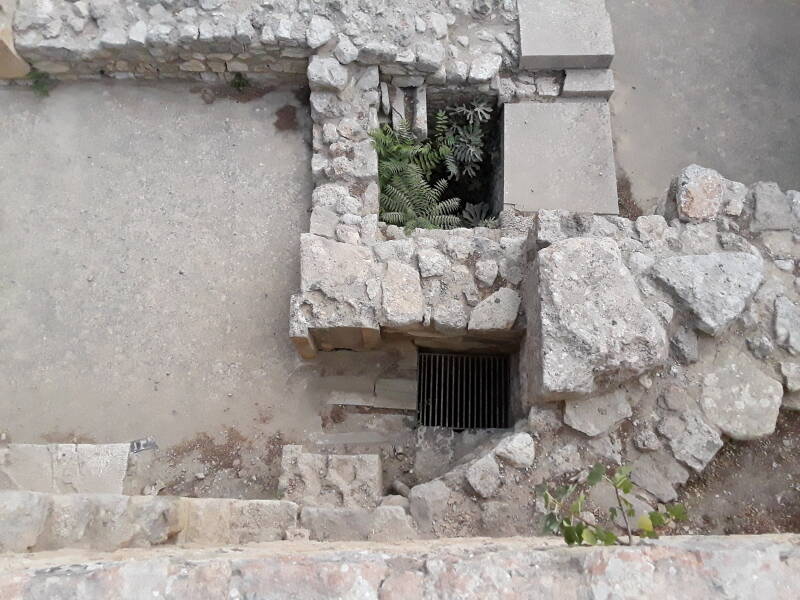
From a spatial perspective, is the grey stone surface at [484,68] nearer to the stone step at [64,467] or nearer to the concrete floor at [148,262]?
the concrete floor at [148,262]

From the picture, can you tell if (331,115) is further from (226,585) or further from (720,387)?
(226,585)

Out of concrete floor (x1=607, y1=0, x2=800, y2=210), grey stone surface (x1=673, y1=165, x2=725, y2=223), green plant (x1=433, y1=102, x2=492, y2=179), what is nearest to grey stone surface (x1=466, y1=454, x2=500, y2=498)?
grey stone surface (x1=673, y1=165, x2=725, y2=223)

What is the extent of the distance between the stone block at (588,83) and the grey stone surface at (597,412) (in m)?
3.04

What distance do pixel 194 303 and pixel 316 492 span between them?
1832mm

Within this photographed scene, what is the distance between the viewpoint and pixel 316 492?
4.00 meters

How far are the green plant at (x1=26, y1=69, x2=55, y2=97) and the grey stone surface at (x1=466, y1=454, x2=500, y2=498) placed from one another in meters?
4.86

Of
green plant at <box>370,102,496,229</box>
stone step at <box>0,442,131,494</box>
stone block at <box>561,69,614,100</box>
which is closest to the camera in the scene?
stone step at <box>0,442,131,494</box>

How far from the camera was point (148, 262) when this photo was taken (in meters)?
4.93

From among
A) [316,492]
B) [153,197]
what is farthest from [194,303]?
[316,492]

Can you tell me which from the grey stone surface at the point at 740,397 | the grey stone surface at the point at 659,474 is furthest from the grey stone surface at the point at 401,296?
the grey stone surface at the point at 740,397

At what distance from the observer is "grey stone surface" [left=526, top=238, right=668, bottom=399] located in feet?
10.9

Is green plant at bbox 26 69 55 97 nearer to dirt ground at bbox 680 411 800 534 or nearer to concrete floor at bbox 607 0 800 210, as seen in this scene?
concrete floor at bbox 607 0 800 210

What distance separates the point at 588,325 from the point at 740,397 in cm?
102

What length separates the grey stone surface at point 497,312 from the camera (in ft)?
12.9
